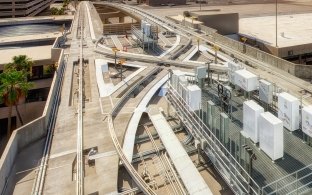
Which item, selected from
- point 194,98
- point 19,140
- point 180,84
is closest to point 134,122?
point 180,84

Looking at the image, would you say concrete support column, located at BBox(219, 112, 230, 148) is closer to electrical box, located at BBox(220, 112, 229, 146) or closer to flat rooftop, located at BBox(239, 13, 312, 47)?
electrical box, located at BBox(220, 112, 229, 146)

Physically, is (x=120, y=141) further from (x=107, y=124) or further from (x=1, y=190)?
(x=1, y=190)

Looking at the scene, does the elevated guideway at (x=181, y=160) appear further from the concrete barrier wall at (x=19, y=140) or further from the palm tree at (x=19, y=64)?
the palm tree at (x=19, y=64)

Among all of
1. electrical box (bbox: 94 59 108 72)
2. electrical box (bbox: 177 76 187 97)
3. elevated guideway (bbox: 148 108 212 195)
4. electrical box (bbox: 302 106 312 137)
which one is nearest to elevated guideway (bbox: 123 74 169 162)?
elevated guideway (bbox: 148 108 212 195)

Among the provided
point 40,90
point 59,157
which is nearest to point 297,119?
point 59,157

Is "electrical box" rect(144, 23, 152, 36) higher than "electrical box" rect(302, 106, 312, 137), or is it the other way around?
"electrical box" rect(144, 23, 152, 36)

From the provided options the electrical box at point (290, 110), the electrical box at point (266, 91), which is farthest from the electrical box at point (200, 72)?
the electrical box at point (290, 110)
